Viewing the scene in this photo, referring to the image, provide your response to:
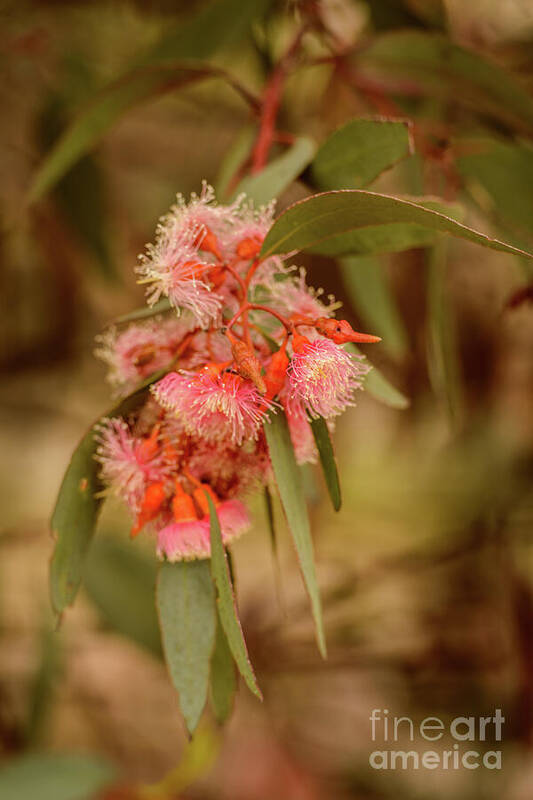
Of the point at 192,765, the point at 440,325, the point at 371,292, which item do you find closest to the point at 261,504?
the point at 192,765

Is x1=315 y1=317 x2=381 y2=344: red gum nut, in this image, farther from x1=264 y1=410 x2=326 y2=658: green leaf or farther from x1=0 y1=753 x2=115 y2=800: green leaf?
x1=0 y1=753 x2=115 y2=800: green leaf

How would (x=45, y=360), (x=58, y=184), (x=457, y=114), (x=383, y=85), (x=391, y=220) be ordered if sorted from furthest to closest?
(x=45, y=360) → (x=58, y=184) → (x=457, y=114) → (x=383, y=85) → (x=391, y=220)

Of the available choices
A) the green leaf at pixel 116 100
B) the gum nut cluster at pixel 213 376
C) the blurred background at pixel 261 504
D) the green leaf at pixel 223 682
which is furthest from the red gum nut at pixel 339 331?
the blurred background at pixel 261 504

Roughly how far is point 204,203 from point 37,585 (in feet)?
4.93

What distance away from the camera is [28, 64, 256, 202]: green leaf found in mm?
747

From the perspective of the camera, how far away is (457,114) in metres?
1.05

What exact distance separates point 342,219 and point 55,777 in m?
0.95

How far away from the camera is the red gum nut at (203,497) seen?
19.2 inches

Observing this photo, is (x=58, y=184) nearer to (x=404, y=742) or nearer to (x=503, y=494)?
(x=503, y=494)

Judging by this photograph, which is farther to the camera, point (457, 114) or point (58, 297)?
point (58, 297)

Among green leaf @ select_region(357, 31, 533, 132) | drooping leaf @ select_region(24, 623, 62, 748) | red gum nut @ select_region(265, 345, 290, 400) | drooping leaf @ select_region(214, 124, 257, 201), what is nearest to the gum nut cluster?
red gum nut @ select_region(265, 345, 290, 400)

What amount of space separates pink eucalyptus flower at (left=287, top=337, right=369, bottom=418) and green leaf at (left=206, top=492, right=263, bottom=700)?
0.32 feet

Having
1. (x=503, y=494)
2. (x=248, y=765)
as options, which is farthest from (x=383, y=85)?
(x=248, y=765)

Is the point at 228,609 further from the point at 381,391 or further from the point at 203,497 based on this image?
the point at 381,391
